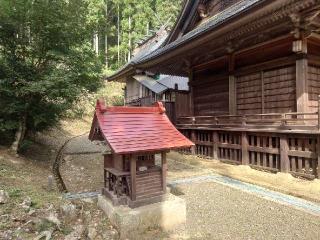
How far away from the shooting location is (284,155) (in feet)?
30.2

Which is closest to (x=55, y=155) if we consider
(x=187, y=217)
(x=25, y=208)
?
(x=25, y=208)

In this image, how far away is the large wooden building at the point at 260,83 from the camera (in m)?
8.62

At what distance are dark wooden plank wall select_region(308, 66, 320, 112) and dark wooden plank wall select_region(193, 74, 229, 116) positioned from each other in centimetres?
367

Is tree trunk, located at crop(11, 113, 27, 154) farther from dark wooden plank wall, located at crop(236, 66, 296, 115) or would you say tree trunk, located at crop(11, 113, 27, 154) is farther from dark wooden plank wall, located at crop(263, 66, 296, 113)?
dark wooden plank wall, located at crop(263, 66, 296, 113)

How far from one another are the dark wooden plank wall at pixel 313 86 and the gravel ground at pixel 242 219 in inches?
180

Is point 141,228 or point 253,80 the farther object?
point 253,80

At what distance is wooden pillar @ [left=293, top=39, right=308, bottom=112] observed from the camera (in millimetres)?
9211

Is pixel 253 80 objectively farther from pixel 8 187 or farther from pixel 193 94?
pixel 8 187

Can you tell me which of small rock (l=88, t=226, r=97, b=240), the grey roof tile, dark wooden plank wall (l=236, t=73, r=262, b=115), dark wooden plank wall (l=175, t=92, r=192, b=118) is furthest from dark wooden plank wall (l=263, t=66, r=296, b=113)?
small rock (l=88, t=226, r=97, b=240)

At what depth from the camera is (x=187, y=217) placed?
6.25 metres

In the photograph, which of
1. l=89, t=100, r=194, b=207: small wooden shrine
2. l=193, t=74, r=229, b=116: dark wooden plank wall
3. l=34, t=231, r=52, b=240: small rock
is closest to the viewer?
l=34, t=231, r=52, b=240: small rock

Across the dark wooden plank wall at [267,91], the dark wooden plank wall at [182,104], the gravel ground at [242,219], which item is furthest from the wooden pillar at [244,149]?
the dark wooden plank wall at [182,104]

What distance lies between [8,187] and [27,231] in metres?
2.19

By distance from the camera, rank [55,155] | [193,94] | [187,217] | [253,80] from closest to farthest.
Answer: [187,217], [253,80], [55,155], [193,94]
